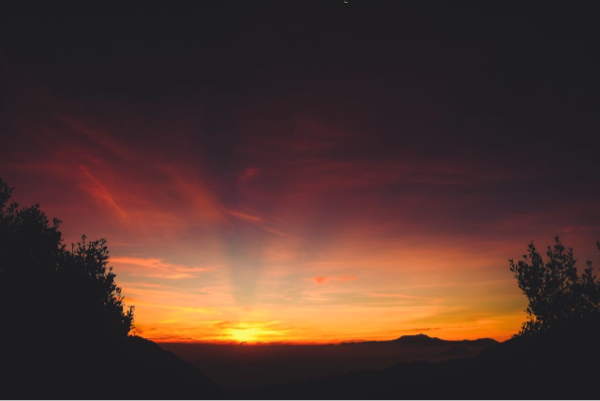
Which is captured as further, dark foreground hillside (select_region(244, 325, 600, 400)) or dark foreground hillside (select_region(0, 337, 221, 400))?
dark foreground hillside (select_region(0, 337, 221, 400))

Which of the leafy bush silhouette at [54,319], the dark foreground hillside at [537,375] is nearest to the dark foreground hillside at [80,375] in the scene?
the leafy bush silhouette at [54,319]

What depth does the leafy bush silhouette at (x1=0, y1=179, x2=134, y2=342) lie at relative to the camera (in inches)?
1104

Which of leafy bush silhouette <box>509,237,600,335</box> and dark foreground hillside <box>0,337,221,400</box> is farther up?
leafy bush silhouette <box>509,237,600,335</box>

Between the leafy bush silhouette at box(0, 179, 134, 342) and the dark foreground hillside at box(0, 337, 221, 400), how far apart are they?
4.68 feet

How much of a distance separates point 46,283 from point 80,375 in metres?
9.33

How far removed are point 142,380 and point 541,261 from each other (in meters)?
49.1

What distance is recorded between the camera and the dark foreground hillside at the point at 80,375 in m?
25.6

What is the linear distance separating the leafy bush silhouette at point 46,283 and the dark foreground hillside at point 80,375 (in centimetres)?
143

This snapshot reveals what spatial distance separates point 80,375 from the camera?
3117 centimetres

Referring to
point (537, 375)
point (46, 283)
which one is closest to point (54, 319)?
point (46, 283)

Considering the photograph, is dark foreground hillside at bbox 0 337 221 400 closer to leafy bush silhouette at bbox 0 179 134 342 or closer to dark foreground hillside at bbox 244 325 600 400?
leafy bush silhouette at bbox 0 179 134 342

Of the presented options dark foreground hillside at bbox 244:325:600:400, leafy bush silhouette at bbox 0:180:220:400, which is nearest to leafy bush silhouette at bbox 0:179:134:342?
leafy bush silhouette at bbox 0:180:220:400

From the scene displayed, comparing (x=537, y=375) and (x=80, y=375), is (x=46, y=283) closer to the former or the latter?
(x=80, y=375)

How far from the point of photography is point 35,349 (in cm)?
2758
